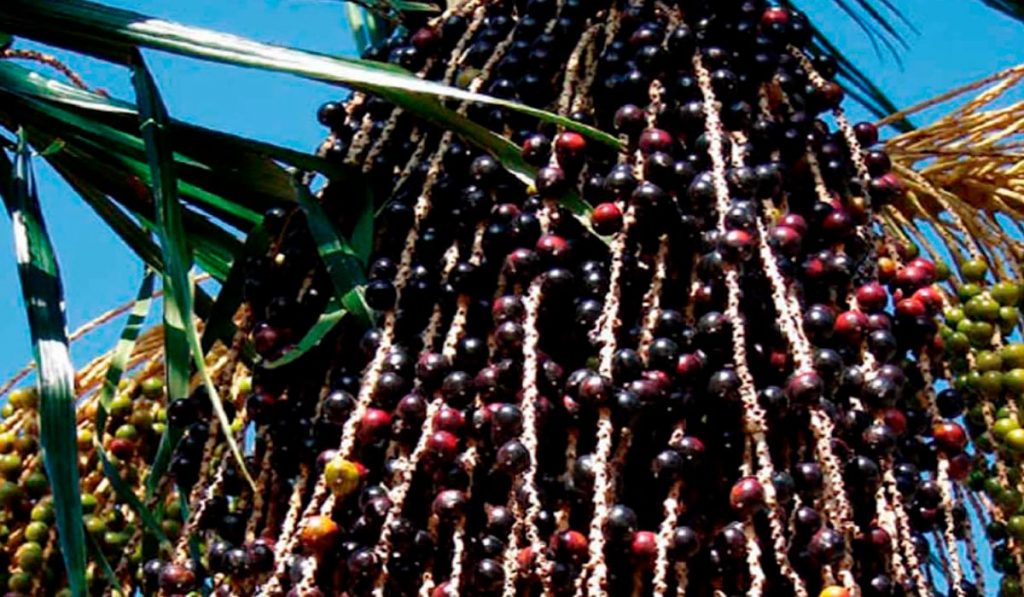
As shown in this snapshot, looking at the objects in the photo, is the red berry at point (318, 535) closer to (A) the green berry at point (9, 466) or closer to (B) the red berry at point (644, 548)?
(B) the red berry at point (644, 548)

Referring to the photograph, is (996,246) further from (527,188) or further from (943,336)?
(527,188)

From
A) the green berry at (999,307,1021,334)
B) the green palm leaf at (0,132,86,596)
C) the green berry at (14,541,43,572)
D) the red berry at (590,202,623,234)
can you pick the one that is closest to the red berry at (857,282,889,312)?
the red berry at (590,202,623,234)

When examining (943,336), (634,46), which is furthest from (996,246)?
(634,46)

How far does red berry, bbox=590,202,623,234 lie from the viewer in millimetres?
1555

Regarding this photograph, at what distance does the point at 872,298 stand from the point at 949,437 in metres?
0.13

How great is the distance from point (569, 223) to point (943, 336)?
0.43 metres

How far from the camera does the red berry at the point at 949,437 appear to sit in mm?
1538

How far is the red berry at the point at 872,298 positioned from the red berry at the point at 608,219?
8.2 inches

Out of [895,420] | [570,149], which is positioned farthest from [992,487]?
[570,149]

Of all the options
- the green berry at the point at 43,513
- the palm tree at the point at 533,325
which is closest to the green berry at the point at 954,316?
the palm tree at the point at 533,325

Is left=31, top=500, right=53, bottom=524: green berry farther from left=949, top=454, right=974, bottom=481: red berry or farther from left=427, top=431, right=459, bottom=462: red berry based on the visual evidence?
left=949, top=454, right=974, bottom=481: red berry

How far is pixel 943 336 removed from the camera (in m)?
1.82

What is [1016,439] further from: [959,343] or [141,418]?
[141,418]

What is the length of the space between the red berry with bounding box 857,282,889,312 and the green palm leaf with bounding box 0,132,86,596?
2.16 feet
